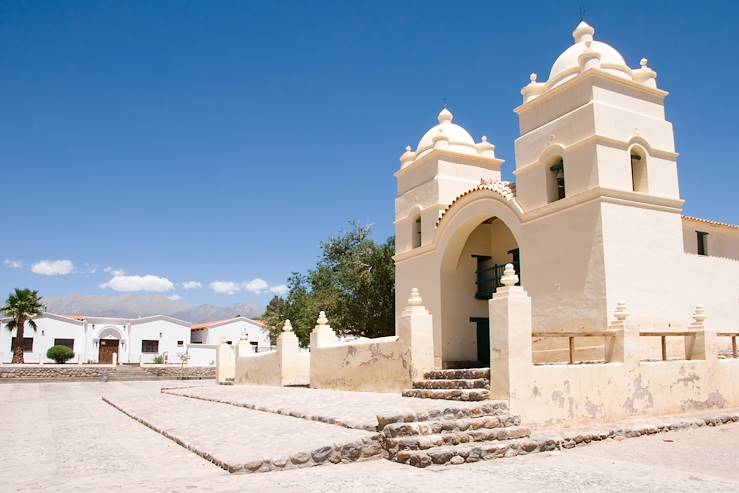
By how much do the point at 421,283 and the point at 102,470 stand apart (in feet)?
40.3

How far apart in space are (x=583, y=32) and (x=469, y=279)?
7245 millimetres

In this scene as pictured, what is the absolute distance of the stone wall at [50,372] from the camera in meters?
38.0

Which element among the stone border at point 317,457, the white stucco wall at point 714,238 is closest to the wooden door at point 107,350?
the white stucco wall at point 714,238

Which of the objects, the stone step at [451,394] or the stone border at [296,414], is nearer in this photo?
the stone border at [296,414]

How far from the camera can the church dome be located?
14977mm

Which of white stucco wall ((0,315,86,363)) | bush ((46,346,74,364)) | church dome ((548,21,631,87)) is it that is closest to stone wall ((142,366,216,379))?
bush ((46,346,74,364))

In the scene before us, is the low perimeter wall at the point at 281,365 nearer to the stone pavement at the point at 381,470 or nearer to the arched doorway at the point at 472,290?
the arched doorway at the point at 472,290

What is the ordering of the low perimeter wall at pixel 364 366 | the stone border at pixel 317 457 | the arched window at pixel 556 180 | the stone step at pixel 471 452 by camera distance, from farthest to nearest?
the arched window at pixel 556 180 → the low perimeter wall at pixel 364 366 → the stone step at pixel 471 452 → the stone border at pixel 317 457

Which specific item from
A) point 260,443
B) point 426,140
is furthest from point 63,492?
point 426,140

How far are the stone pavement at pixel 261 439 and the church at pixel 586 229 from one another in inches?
262

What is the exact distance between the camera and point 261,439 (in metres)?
8.85

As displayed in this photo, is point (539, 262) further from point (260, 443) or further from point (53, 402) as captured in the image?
point (53, 402)

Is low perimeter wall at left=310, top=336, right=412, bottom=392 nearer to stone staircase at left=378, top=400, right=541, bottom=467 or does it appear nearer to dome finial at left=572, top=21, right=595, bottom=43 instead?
stone staircase at left=378, top=400, right=541, bottom=467

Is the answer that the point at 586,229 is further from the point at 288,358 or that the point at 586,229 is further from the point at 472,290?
the point at 288,358
